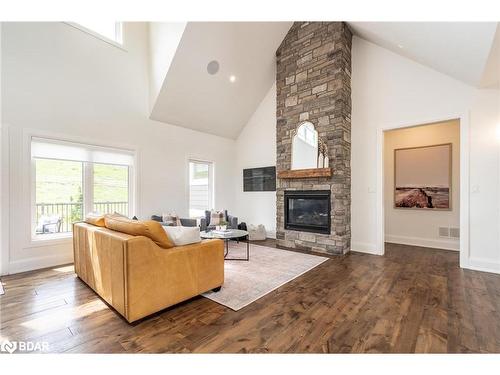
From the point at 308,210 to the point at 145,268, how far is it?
3447 millimetres

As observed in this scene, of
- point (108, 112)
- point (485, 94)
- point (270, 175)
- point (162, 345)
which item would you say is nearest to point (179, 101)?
point (108, 112)

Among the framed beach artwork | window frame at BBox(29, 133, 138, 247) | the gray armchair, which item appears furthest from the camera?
the gray armchair

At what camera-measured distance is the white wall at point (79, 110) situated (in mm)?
3268

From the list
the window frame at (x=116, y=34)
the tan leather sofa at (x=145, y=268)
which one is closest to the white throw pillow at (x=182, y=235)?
the tan leather sofa at (x=145, y=268)

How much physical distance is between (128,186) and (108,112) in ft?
4.72

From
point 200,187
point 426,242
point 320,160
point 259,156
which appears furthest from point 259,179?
point 426,242

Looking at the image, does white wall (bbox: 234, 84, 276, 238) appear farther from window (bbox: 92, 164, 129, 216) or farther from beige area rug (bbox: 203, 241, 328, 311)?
window (bbox: 92, 164, 129, 216)

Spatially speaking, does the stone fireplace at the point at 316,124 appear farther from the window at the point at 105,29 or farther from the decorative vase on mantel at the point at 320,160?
the window at the point at 105,29

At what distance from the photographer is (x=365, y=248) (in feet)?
14.4

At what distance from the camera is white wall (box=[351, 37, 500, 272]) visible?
3316mm

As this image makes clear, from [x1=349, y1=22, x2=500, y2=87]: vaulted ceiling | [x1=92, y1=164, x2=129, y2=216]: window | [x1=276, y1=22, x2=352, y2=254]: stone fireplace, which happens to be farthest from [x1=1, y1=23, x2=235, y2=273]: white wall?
[x1=349, y1=22, x2=500, y2=87]: vaulted ceiling

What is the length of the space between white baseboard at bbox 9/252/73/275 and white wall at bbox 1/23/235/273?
11 mm

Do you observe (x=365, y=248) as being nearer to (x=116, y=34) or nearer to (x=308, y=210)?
(x=308, y=210)
